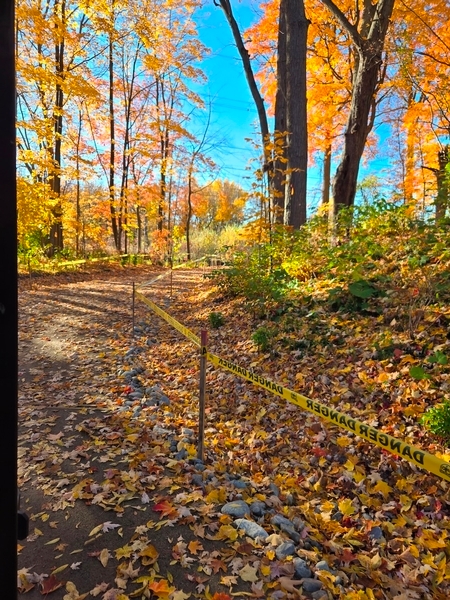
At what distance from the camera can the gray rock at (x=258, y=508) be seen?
3.02 m

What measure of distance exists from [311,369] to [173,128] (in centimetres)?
2084

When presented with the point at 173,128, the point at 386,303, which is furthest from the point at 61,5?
the point at 386,303

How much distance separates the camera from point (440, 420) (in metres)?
3.32

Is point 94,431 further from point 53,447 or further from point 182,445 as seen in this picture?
point 182,445

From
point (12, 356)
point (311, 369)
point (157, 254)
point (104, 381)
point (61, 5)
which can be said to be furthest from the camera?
point (157, 254)

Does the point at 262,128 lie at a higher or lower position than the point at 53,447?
higher

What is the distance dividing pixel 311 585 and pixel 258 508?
0.78 m

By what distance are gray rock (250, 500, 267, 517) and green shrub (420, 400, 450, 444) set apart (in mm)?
1627

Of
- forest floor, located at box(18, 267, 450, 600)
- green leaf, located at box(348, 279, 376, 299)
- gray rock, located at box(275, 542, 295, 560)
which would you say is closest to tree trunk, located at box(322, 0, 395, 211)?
green leaf, located at box(348, 279, 376, 299)

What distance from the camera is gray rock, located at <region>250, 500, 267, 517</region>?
9.91 feet

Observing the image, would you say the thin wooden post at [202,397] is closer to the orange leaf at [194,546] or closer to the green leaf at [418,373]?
the orange leaf at [194,546]

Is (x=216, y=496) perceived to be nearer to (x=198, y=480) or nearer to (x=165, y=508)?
(x=198, y=480)

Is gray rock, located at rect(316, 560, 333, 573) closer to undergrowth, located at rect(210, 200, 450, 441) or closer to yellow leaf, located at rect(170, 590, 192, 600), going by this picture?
yellow leaf, located at rect(170, 590, 192, 600)

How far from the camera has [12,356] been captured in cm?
111
